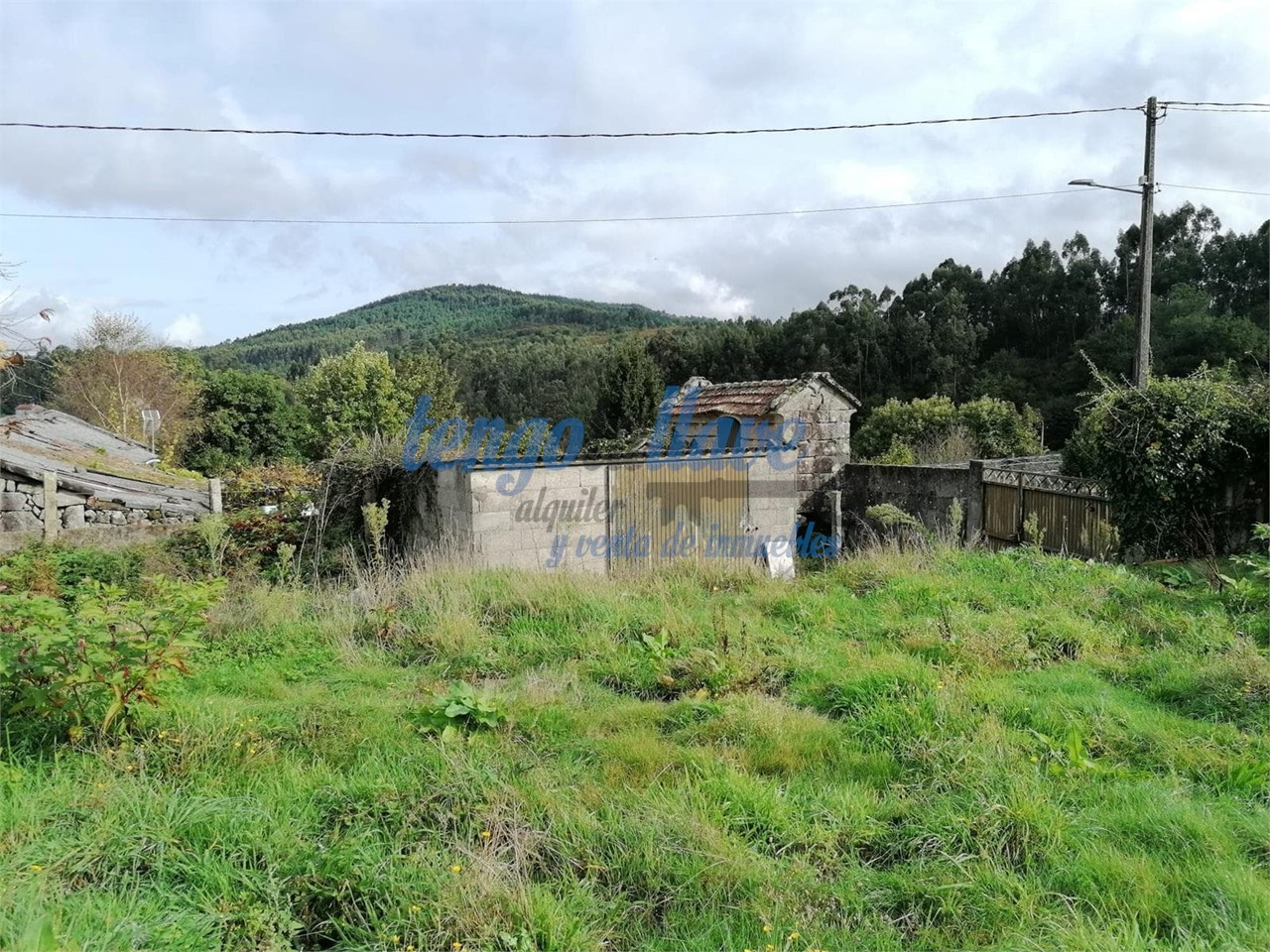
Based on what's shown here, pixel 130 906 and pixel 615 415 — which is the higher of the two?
pixel 615 415

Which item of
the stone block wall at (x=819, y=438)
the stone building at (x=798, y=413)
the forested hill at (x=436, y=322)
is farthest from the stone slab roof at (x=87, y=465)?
the forested hill at (x=436, y=322)

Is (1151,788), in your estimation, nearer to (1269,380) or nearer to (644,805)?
(644,805)

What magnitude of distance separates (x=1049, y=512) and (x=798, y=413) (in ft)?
14.9

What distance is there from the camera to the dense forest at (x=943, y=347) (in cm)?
2862

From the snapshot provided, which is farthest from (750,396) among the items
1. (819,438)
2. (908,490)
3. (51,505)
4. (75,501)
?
(51,505)

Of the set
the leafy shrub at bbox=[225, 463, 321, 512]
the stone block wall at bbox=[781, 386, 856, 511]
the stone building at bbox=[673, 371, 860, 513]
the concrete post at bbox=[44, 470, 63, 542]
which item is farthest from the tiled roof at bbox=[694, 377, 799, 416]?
the concrete post at bbox=[44, 470, 63, 542]

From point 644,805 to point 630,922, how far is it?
606 millimetres

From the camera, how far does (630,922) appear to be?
9.56 feet

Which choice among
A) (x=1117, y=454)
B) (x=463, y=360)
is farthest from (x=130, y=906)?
(x=463, y=360)

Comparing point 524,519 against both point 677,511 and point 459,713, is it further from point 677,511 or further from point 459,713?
point 459,713

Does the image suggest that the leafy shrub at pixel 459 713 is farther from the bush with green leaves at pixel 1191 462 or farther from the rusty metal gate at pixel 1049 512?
the bush with green leaves at pixel 1191 462

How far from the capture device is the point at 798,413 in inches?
566

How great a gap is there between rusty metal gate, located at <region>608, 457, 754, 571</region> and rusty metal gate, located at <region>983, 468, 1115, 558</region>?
3.87 meters

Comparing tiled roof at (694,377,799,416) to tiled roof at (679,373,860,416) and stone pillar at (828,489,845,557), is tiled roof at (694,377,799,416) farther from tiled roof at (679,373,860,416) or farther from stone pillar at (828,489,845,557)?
stone pillar at (828,489,845,557)
